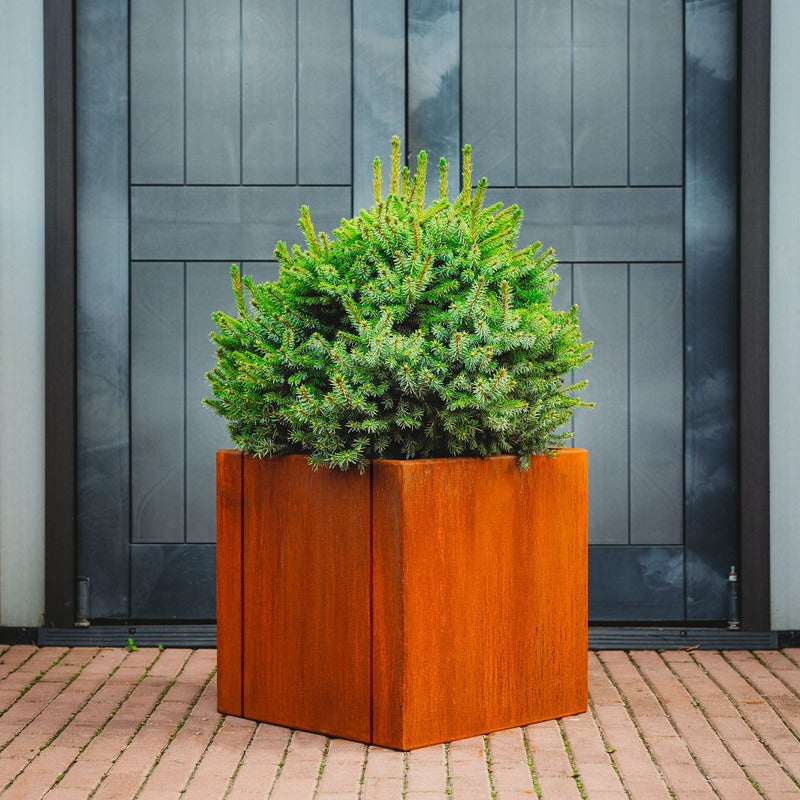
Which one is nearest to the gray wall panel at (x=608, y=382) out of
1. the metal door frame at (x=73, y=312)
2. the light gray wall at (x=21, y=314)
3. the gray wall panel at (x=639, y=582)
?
the gray wall panel at (x=639, y=582)

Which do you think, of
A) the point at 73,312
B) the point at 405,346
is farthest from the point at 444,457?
the point at 73,312

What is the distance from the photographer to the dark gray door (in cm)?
551

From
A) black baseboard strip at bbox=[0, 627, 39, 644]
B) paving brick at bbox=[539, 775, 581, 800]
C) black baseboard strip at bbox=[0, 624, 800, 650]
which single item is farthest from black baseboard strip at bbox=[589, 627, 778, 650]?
black baseboard strip at bbox=[0, 627, 39, 644]

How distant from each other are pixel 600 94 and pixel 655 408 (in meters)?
1.44

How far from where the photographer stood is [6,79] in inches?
215

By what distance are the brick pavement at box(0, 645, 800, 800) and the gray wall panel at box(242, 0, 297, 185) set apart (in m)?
2.28

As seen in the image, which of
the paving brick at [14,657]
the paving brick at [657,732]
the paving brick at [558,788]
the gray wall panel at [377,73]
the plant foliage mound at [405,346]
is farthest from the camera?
the gray wall panel at [377,73]

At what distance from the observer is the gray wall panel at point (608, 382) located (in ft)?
18.2

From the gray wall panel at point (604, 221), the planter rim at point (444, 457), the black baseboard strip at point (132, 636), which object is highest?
the gray wall panel at point (604, 221)

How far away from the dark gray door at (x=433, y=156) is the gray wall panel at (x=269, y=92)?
0.01 metres

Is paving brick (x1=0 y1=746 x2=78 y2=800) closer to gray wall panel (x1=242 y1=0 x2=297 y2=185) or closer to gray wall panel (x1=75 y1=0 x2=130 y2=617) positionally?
gray wall panel (x1=75 y1=0 x2=130 y2=617)

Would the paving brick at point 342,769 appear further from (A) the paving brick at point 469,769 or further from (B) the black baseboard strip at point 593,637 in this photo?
(B) the black baseboard strip at point 593,637

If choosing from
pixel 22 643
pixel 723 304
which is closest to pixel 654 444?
pixel 723 304

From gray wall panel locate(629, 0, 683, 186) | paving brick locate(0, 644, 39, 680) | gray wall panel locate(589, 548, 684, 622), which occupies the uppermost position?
gray wall panel locate(629, 0, 683, 186)
